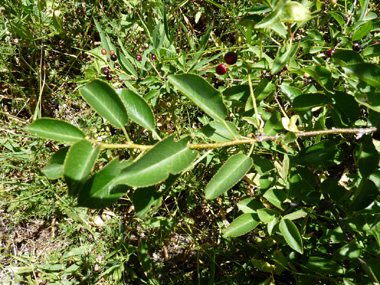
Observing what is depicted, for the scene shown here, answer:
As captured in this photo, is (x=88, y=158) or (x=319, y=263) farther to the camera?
(x=319, y=263)

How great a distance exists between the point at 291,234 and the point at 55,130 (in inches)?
40.1

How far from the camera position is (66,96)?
8.43 ft

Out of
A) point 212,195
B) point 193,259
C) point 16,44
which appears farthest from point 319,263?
point 16,44

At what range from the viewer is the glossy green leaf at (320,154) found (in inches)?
48.3

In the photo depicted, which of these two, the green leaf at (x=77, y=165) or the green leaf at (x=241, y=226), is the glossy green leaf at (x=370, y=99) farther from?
the green leaf at (x=77, y=165)

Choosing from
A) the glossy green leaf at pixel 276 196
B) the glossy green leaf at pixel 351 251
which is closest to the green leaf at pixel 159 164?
the glossy green leaf at pixel 276 196

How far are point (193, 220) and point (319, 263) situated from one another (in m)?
0.99

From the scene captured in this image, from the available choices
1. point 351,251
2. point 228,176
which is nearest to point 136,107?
point 228,176

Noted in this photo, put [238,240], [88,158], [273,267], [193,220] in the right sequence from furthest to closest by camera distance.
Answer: [193,220] → [238,240] → [273,267] → [88,158]

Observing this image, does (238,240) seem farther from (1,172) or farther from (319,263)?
(1,172)

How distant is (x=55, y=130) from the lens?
787 mm

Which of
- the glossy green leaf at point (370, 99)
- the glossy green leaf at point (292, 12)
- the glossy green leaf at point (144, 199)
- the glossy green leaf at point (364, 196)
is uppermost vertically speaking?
the glossy green leaf at point (292, 12)

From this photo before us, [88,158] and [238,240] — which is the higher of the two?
[88,158]

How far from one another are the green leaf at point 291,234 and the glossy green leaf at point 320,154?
0.27 meters
